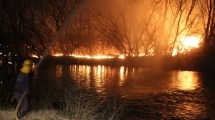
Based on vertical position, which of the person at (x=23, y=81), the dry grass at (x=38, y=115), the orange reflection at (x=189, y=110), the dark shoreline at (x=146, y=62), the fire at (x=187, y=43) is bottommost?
the orange reflection at (x=189, y=110)

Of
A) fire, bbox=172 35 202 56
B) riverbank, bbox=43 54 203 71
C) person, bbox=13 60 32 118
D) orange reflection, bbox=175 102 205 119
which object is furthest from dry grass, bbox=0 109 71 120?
fire, bbox=172 35 202 56

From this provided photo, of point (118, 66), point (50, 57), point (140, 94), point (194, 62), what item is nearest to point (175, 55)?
point (194, 62)

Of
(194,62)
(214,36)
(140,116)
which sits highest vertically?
(214,36)

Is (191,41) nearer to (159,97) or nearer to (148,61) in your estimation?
(148,61)

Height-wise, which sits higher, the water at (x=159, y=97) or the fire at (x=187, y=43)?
the fire at (x=187, y=43)

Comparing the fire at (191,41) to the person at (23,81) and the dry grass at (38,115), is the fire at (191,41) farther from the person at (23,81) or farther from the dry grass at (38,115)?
the person at (23,81)

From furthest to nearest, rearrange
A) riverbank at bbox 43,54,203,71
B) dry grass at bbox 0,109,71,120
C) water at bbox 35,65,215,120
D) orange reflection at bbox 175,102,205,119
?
riverbank at bbox 43,54,203,71 < water at bbox 35,65,215,120 < orange reflection at bbox 175,102,205,119 < dry grass at bbox 0,109,71,120

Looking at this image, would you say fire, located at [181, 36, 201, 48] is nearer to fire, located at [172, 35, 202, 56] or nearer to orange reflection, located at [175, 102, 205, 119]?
fire, located at [172, 35, 202, 56]

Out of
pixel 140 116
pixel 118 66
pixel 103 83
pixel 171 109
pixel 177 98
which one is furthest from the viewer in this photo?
pixel 118 66

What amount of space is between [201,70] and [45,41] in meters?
16.1

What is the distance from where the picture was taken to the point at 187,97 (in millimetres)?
18844

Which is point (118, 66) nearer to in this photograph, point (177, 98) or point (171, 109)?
point (177, 98)

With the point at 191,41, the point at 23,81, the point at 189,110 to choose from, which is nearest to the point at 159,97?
the point at 189,110

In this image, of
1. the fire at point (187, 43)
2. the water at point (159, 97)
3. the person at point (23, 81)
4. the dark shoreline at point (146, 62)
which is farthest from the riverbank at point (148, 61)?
the person at point (23, 81)
